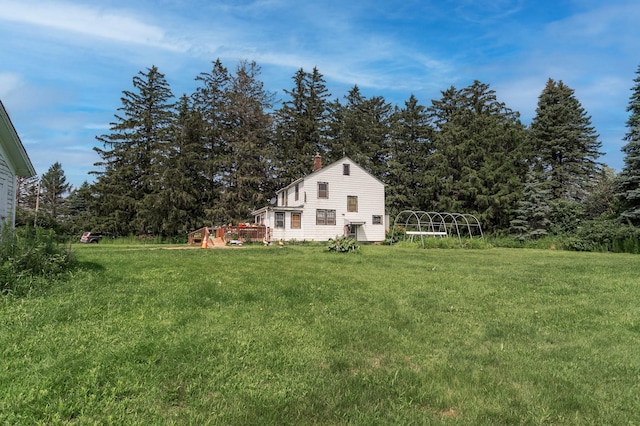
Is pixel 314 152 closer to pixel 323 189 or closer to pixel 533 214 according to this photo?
pixel 323 189

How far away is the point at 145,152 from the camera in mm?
36688

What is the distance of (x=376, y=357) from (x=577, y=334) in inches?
107

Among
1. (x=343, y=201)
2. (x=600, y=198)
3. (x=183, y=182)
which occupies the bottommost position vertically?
(x=343, y=201)

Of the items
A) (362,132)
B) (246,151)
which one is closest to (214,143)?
(246,151)

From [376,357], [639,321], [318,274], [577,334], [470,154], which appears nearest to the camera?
[376,357]

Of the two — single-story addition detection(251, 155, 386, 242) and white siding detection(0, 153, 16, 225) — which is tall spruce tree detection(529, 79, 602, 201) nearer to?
single-story addition detection(251, 155, 386, 242)

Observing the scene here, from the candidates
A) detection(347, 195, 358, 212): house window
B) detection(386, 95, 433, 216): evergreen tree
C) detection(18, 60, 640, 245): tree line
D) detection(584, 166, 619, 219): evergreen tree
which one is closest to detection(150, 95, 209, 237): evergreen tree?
detection(18, 60, 640, 245): tree line

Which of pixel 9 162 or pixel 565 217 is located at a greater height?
pixel 9 162

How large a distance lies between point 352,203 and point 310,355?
2593cm

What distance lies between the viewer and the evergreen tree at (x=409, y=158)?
3653cm

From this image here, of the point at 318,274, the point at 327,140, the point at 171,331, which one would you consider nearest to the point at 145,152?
the point at 327,140

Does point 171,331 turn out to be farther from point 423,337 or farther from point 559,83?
point 559,83

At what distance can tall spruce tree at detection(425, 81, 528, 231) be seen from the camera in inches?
1264

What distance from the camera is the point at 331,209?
94.1 feet
